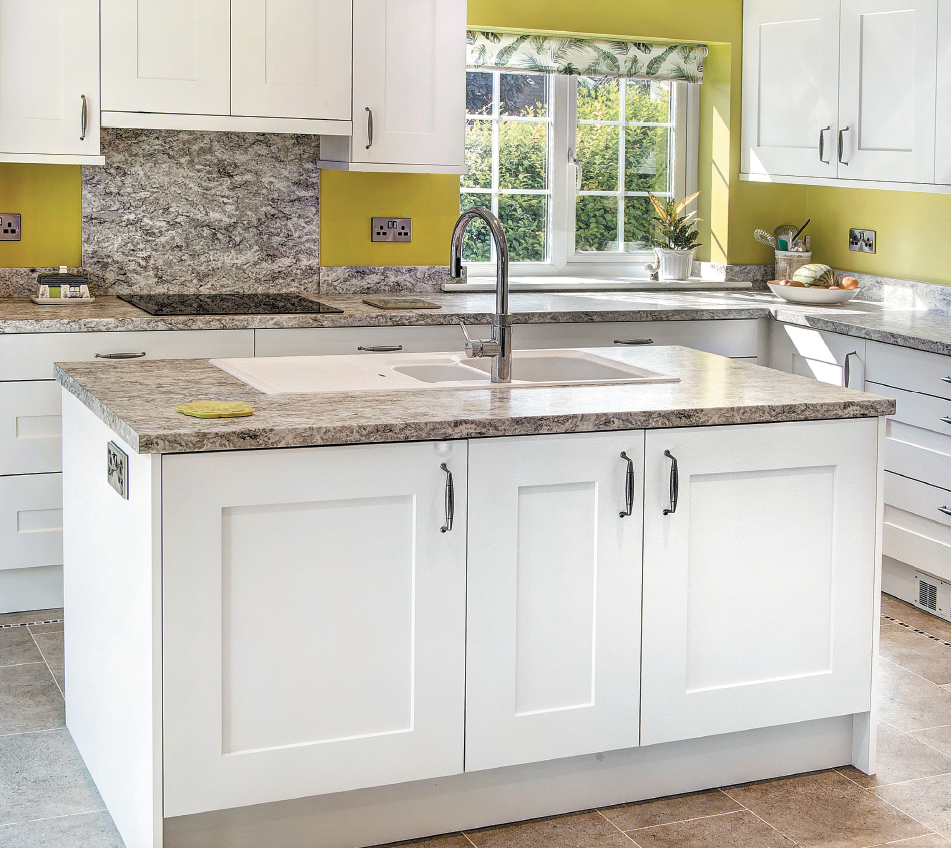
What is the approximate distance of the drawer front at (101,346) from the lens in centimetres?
359

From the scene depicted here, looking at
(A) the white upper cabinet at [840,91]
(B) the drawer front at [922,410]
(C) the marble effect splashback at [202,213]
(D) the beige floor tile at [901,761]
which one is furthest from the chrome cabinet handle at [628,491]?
(C) the marble effect splashback at [202,213]

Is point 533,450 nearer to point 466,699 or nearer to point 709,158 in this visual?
point 466,699

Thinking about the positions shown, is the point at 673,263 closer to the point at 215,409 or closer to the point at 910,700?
the point at 910,700

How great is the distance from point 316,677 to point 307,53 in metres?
2.51

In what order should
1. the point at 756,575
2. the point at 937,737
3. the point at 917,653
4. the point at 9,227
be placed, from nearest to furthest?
the point at 756,575
the point at 937,737
the point at 917,653
the point at 9,227

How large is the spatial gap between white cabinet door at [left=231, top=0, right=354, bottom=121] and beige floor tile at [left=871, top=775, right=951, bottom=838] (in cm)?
274

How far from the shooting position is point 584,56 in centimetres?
492

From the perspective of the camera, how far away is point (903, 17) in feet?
13.3

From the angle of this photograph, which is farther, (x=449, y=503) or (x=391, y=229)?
(x=391, y=229)

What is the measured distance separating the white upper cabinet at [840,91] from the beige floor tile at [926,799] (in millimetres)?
2124

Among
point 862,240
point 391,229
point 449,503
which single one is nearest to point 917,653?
point 449,503

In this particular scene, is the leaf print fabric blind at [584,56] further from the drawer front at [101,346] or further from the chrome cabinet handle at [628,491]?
the chrome cabinet handle at [628,491]

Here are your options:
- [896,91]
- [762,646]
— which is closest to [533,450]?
[762,646]

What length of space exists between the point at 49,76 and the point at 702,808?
9.41 ft
